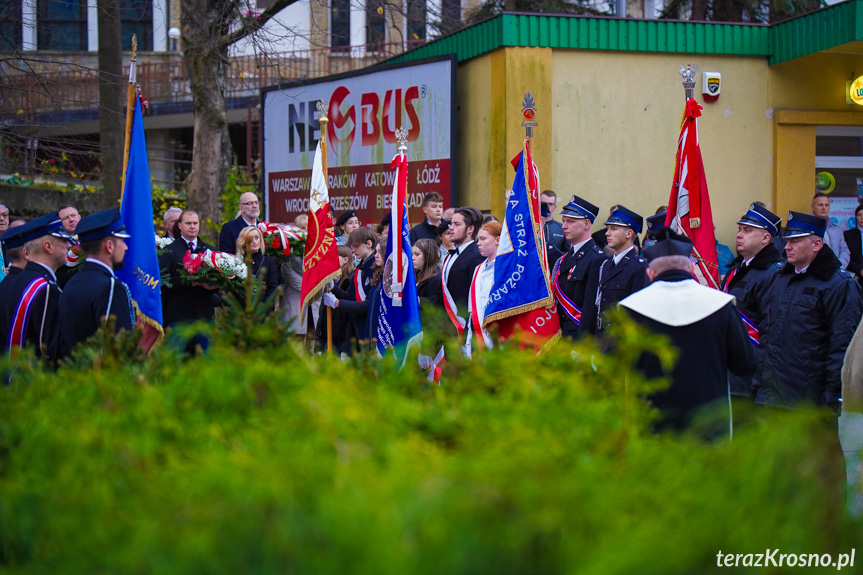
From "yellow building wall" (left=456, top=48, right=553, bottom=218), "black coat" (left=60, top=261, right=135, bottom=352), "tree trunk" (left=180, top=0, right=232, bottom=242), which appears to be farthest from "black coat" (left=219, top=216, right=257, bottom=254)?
"tree trunk" (left=180, top=0, right=232, bottom=242)

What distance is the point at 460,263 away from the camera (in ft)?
27.1

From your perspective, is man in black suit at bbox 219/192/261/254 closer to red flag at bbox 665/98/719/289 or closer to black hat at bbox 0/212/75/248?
black hat at bbox 0/212/75/248

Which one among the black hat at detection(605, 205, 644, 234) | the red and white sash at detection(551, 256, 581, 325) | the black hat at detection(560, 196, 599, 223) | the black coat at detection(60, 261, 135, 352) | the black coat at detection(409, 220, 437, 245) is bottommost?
the red and white sash at detection(551, 256, 581, 325)

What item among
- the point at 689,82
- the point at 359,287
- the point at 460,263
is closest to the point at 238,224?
the point at 359,287

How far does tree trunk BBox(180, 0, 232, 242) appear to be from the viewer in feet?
50.8

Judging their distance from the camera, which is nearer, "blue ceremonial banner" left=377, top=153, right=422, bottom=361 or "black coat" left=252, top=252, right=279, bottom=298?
"blue ceremonial banner" left=377, top=153, right=422, bottom=361

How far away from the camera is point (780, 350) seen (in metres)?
6.34

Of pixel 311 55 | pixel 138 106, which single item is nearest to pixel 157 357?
pixel 138 106

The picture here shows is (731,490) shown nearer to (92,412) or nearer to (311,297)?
(92,412)

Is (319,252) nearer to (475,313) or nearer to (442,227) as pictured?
(442,227)

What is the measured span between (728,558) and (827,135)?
1259 cm

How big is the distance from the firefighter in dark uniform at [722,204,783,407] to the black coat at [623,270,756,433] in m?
2.20

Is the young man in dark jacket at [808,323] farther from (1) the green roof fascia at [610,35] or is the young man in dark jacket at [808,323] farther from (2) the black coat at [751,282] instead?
(1) the green roof fascia at [610,35]

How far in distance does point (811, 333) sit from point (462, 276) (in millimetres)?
3016
